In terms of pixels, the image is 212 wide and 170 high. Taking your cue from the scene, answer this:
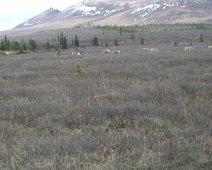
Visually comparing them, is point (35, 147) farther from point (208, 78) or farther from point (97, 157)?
point (208, 78)

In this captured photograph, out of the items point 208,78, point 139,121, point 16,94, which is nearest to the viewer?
point 139,121

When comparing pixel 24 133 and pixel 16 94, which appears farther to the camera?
pixel 16 94

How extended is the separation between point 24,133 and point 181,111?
4.35 metres

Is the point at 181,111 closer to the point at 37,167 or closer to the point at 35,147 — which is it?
the point at 35,147

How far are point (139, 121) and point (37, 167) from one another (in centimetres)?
403

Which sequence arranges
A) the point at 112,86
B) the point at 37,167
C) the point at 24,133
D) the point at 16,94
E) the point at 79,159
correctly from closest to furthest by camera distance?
the point at 37,167 → the point at 79,159 → the point at 24,133 → the point at 16,94 → the point at 112,86

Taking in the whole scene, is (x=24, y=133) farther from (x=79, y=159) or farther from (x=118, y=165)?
(x=118, y=165)

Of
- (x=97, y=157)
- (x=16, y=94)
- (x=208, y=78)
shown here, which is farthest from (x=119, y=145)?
(x=208, y=78)

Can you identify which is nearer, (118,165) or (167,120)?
(118,165)

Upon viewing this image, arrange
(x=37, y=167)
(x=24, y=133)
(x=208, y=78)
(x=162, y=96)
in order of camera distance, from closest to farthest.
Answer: (x=37, y=167), (x=24, y=133), (x=162, y=96), (x=208, y=78)

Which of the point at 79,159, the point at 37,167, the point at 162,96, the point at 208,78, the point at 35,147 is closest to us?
the point at 37,167

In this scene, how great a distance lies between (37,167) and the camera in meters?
7.16

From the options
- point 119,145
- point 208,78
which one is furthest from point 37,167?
point 208,78

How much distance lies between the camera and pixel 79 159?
7645 millimetres
